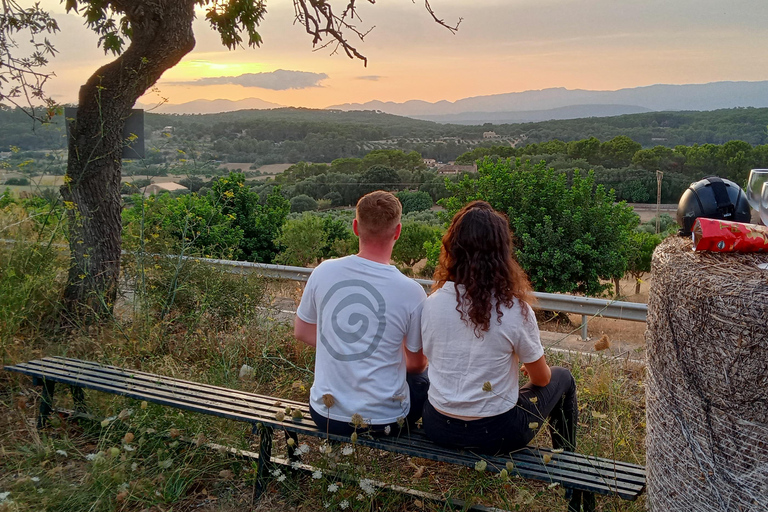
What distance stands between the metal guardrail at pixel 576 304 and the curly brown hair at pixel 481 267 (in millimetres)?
2355

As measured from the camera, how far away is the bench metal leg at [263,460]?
2.85m

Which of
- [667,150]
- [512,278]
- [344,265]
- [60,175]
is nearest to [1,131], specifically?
[60,175]

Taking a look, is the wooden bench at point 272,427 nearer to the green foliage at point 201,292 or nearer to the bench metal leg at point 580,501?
the bench metal leg at point 580,501

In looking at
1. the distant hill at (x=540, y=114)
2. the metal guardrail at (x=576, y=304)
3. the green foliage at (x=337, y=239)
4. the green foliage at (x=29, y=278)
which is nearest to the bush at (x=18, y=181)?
the green foliage at (x=29, y=278)

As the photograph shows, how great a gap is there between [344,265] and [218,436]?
1258 millimetres

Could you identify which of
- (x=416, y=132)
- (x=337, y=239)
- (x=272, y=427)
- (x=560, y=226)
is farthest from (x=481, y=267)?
(x=416, y=132)

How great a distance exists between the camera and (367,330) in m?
2.67

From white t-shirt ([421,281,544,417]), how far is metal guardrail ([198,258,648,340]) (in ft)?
7.71

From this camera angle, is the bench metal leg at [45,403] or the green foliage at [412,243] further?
the green foliage at [412,243]

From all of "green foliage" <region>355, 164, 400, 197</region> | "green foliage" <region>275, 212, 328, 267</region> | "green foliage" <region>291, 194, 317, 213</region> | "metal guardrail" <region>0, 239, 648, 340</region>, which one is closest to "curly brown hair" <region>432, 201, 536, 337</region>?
"metal guardrail" <region>0, 239, 648, 340</region>

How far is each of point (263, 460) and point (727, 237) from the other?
7.02 ft

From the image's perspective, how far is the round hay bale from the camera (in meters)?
1.78

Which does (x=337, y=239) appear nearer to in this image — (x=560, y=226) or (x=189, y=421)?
(x=560, y=226)

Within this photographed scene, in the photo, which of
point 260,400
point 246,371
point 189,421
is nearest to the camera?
point 260,400
